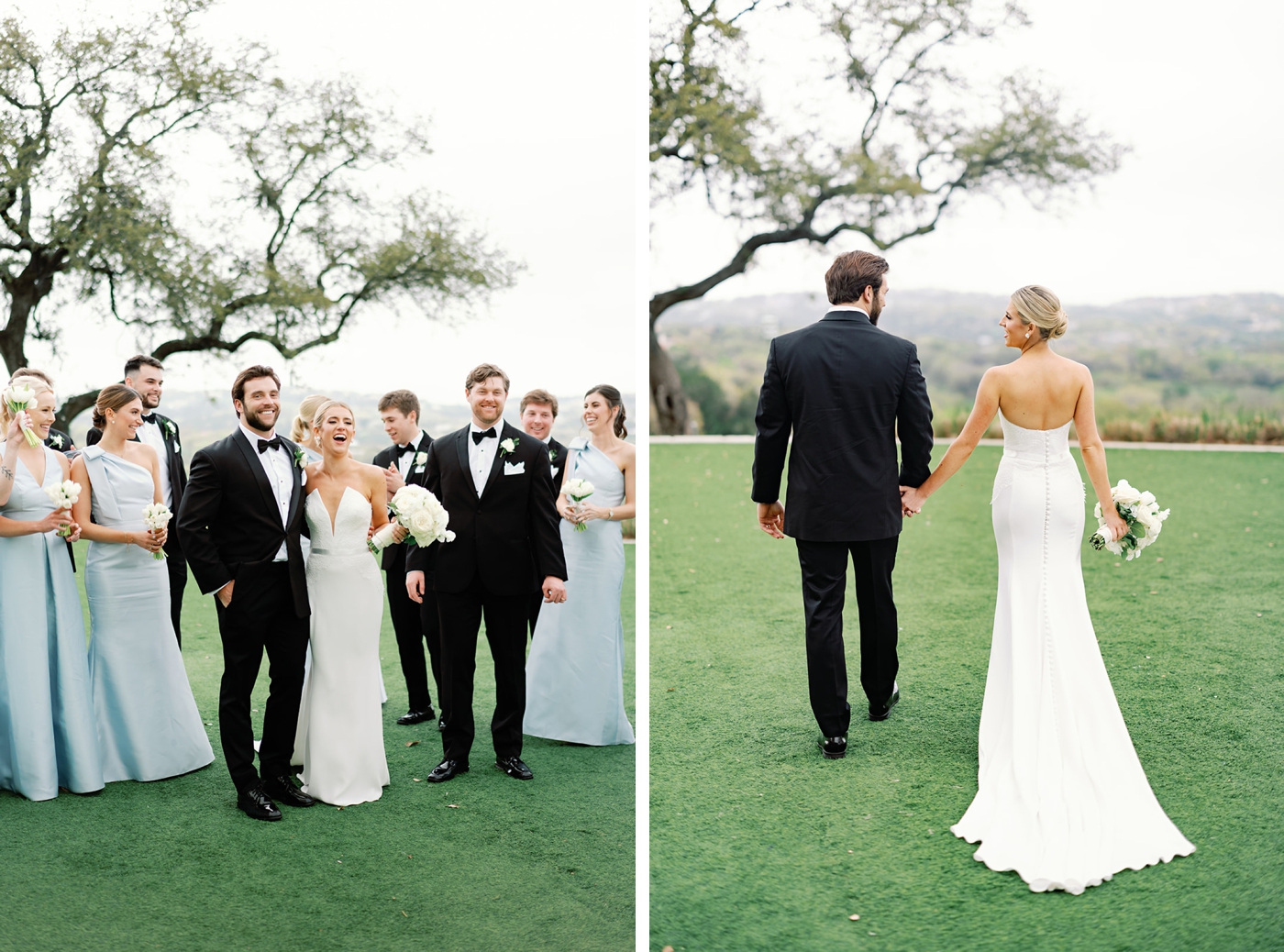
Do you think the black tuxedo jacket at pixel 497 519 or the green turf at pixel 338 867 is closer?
the green turf at pixel 338 867

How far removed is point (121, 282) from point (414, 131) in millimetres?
4073

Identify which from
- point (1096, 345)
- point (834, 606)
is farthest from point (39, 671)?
point (1096, 345)

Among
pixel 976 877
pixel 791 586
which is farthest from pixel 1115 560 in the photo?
pixel 976 877

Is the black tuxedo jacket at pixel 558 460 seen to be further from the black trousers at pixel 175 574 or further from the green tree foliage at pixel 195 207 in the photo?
the green tree foliage at pixel 195 207

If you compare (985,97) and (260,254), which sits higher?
(985,97)

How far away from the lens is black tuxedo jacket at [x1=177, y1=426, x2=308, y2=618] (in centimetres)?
384

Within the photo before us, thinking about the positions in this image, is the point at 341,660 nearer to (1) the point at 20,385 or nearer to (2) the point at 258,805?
(2) the point at 258,805

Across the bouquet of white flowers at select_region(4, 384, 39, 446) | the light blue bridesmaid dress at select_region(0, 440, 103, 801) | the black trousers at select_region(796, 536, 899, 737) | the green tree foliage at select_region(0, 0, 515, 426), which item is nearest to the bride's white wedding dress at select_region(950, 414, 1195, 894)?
the black trousers at select_region(796, 536, 899, 737)

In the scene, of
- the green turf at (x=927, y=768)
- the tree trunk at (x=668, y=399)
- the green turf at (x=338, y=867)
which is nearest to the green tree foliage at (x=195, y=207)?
the tree trunk at (x=668, y=399)

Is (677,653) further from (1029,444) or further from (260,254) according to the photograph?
(260,254)

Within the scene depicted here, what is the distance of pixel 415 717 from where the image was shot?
17.1 feet

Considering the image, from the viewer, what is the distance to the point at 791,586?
7.24m

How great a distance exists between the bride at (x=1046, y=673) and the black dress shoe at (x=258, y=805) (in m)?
2.40

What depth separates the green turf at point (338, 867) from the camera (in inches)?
122
